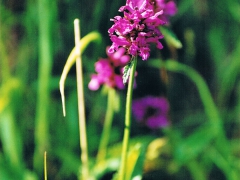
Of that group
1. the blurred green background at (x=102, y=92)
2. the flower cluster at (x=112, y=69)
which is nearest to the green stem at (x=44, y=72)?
the blurred green background at (x=102, y=92)

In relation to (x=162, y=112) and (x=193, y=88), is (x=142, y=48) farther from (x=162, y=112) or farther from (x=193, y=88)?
(x=193, y=88)

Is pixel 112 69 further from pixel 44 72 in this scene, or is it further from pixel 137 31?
pixel 137 31

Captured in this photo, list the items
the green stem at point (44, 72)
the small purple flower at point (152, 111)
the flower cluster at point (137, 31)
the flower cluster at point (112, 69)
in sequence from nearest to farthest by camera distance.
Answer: the flower cluster at point (137, 31) → the flower cluster at point (112, 69) → the green stem at point (44, 72) → the small purple flower at point (152, 111)

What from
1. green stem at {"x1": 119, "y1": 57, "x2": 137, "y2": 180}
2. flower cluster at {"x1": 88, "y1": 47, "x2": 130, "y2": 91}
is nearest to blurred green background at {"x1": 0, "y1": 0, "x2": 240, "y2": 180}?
flower cluster at {"x1": 88, "y1": 47, "x2": 130, "y2": 91}

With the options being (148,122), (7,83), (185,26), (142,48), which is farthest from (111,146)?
(142,48)

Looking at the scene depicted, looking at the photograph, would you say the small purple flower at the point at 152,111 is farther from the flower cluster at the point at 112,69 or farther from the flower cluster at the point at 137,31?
the flower cluster at the point at 137,31

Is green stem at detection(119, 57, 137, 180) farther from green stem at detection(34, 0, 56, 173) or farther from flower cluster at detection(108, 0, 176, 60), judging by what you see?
green stem at detection(34, 0, 56, 173)
